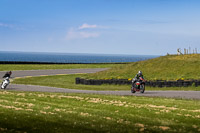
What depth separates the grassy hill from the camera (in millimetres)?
32625

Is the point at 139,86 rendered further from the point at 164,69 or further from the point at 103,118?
the point at 164,69

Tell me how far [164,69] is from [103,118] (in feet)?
78.8

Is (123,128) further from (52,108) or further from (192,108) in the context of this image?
(192,108)

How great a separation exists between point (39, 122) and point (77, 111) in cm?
305

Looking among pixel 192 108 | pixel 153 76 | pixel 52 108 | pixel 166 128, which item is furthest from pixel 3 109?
pixel 153 76

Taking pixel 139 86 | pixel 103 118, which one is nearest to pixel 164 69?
pixel 139 86

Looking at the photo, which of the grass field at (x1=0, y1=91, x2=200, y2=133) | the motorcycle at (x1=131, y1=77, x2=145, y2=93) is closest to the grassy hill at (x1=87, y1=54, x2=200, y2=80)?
the motorcycle at (x1=131, y1=77, x2=145, y2=93)

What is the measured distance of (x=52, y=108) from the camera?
14.6 m

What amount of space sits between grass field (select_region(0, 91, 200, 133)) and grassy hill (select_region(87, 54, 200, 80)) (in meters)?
15.9

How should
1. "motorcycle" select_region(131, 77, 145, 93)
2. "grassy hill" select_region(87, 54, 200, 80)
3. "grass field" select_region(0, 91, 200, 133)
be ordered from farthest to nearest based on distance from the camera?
"grassy hill" select_region(87, 54, 200, 80), "motorcycle" select_region(131, 77, 145, 93), "grass field" select_region(0, 91, 200, 133)

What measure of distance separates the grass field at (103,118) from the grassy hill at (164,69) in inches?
624

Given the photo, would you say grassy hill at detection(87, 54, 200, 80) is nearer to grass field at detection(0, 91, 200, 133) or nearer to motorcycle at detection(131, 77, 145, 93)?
motorcycle at detection(131, 77, 145, 93)

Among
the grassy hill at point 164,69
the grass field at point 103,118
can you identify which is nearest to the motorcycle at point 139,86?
the grass field at point 103,118

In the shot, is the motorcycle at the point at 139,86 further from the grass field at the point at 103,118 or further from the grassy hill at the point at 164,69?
the grassy hill at the point at 164,69
